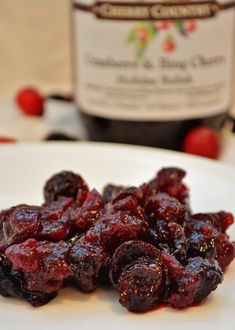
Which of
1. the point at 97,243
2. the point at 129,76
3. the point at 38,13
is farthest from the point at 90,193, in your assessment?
the point at 38,13

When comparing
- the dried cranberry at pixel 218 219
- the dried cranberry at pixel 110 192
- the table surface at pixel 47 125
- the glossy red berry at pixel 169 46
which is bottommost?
the table surface at pixel 47 125

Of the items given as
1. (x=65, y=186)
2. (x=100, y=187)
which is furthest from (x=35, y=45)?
(x=65, y=186)

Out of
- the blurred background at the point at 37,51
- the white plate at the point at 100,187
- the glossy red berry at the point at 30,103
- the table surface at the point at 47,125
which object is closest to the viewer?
the white plate at the point at 100,187

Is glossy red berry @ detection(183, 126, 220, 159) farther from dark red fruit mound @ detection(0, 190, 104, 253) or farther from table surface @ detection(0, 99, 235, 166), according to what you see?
dark red fruit mound @ detection(0, 190, 104, 253)

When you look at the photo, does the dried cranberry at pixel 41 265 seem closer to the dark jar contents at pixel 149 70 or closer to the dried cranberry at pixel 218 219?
the dried cranberry at pixel 218 219

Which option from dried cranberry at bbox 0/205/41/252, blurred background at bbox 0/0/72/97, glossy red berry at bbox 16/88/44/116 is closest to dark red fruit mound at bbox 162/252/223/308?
dried cranberry at bbox 0/205/41/252

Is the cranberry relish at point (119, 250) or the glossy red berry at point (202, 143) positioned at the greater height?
the cranberry relish at point (119, 250)

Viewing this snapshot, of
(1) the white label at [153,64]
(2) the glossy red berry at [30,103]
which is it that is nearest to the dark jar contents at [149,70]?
(1) the white label at [153,64]
